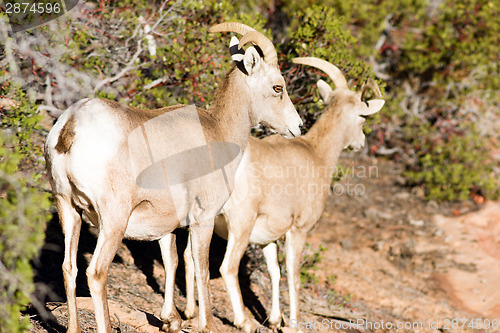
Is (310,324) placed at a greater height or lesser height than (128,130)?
lesser

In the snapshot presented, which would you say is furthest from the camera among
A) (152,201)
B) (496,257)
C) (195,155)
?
(496,257)

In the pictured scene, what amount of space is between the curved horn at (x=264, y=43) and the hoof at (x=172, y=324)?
3016mm

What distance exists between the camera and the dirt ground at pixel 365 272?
684 centimetres

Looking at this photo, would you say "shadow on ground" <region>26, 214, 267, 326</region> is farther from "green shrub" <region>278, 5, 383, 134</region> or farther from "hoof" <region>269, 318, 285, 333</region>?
"green shrub" <region>278, 5, 383, 134</region>

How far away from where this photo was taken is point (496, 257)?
12.4 m

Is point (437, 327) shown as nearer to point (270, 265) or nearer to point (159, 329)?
point (270, 265)

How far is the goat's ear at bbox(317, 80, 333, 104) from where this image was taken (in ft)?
26.8

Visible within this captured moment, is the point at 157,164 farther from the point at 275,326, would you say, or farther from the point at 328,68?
the point at 328,68

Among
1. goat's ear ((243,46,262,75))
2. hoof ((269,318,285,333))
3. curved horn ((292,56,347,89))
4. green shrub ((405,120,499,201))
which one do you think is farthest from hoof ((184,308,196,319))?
green shrub ((405,120,499,201))

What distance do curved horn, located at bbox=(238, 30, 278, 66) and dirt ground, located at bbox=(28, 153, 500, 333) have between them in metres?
3.17

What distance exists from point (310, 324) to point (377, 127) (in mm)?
9081

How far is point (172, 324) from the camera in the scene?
5941 millimetres

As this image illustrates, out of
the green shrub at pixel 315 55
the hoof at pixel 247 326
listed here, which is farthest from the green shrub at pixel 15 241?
the green shrub at pixel 315 55

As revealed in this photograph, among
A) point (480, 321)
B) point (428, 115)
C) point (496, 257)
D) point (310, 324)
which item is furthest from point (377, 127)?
point (310, 324)
